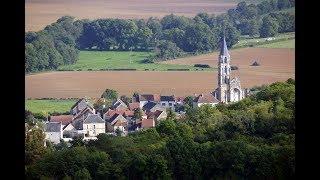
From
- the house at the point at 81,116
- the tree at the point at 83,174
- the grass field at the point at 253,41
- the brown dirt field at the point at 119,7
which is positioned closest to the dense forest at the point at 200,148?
the tree at the point at 83,174

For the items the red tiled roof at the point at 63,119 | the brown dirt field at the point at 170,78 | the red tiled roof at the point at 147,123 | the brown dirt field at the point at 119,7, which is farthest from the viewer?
the red tiled roof at the point at 147,123

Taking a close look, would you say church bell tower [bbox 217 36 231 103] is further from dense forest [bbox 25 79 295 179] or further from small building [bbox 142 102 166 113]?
small building [bbox 142 102 166 113]

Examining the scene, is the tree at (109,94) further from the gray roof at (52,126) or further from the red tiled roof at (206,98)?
the red tiled roof at (206,98)

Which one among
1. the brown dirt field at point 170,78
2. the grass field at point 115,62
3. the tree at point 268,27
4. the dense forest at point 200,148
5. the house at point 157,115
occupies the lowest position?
the dense forest at point 200,148

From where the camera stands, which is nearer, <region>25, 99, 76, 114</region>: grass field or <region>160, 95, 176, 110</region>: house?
<region>25, 99, 76, 114</region>: grass field

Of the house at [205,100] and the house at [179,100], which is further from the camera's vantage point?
the house at [179,100]

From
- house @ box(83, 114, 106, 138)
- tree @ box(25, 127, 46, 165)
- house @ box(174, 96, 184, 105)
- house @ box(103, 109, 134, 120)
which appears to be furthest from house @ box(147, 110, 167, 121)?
tree @ box(25, 127, 46, 165)

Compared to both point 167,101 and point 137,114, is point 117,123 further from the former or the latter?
point 167,101
